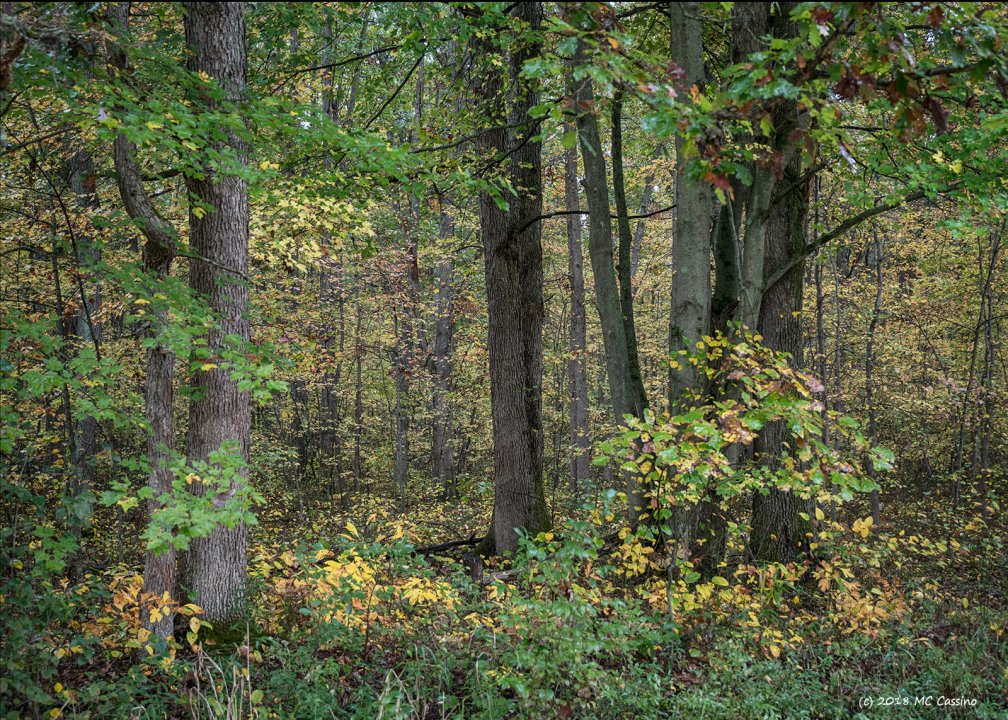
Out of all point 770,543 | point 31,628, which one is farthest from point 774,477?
point 31,628

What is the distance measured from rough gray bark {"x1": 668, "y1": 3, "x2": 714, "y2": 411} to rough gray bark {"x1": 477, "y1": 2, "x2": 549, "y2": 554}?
2.59m

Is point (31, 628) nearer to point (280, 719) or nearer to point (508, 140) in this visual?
point (280, 719)

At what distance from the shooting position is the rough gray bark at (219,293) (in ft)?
18.2

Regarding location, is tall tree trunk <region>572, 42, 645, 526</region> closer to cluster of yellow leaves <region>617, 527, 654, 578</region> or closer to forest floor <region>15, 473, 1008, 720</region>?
cluster of yellow leaves <region>617, 527, 654, 578</region>

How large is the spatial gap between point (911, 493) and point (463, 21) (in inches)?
620

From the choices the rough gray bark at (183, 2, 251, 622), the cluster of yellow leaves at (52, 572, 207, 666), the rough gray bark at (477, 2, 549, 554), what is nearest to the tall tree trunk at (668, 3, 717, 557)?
the rough gray bark at (477, 2, 549, 554)

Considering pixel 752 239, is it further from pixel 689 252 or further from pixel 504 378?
pixel 504 378

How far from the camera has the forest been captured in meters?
3.45

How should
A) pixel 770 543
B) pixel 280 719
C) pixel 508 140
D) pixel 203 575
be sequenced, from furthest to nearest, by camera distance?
pixel 508 140
pixel 770 543
pixel 203 575
pixel 280 719

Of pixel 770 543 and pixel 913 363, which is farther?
pixel 913 363

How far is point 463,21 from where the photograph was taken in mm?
5375

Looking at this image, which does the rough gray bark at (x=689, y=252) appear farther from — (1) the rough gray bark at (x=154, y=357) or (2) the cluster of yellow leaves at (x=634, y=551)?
(1) the rough gray bark at (x=154, y=357)

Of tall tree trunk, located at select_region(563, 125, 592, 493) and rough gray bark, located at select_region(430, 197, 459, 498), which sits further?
rough gray bark, located at select_region(430, 197, 459, 498)

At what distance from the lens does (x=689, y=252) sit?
5.66 m
